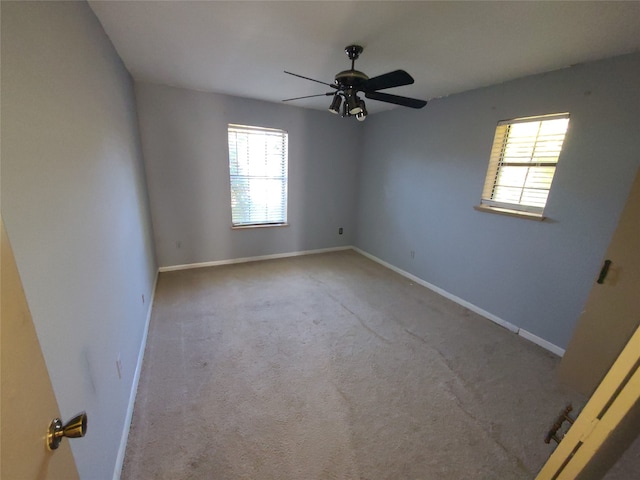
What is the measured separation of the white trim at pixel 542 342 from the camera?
2281mm

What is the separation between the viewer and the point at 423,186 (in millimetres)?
3484

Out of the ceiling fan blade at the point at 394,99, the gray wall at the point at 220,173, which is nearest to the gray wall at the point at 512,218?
the gray wall at the point at 220,173

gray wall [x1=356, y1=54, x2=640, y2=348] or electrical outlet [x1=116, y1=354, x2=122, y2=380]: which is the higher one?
gray wall [x1=356, y1=54, x2=640, y2=348]

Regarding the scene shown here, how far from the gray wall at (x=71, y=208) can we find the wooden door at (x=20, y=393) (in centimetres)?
29

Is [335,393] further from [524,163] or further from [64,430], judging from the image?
[524,163]

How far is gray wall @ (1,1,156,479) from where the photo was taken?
75cm

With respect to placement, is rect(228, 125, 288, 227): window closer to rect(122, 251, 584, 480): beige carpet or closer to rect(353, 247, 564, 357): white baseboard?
rect(122, 251, 584, 480): beige carpet

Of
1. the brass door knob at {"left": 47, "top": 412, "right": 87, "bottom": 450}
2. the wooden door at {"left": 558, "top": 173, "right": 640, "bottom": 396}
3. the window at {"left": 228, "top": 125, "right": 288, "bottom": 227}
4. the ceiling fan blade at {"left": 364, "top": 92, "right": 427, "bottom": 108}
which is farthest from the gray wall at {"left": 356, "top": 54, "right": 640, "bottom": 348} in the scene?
the brass door knob at {"left": 47, "top": 412, "right": 87, "bottom": 450}

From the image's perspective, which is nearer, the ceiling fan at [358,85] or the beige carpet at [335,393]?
the beige carpet at [335,393]

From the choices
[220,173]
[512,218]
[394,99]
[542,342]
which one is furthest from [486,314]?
[220,173]

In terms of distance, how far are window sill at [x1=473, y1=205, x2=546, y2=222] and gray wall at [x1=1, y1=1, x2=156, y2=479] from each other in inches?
128

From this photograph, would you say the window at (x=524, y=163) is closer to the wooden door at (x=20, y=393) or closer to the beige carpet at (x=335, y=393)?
the beige carpet at (x=335, y=393)

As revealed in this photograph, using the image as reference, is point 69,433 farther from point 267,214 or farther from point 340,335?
point 267,214

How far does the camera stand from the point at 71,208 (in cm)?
106
